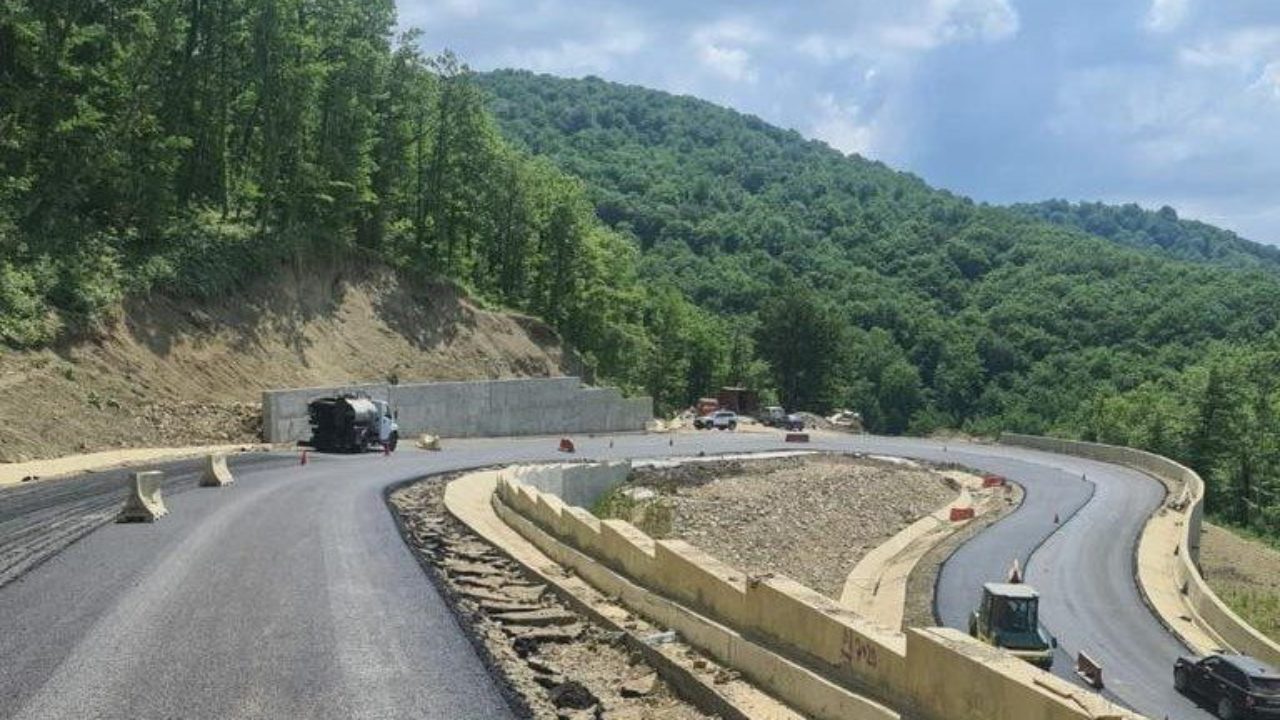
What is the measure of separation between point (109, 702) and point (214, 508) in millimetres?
14794

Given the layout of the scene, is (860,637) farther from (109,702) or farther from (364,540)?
(364,540)

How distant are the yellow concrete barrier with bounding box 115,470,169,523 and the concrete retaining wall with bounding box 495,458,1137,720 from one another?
1091 centimetres

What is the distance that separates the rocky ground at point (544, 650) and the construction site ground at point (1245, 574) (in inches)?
1204

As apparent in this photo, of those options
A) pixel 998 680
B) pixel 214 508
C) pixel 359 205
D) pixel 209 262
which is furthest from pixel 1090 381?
pixel 998 680

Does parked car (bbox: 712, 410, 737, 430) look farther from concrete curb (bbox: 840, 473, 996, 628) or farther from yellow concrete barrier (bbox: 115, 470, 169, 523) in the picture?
yellow concrete barrier (bbox: 115, 470, 169, 523)

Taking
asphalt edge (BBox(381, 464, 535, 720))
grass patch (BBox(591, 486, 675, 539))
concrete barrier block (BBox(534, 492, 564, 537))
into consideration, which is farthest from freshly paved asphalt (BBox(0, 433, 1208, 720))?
grass patch (BBox(591, 486, 675, 539))

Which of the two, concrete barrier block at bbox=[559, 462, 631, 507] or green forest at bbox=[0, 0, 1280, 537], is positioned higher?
green forest at bbox=[0, 0, 1280, 537]

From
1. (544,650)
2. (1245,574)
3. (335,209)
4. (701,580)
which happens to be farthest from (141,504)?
(1245,574)

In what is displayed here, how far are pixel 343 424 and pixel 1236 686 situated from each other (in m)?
31.1

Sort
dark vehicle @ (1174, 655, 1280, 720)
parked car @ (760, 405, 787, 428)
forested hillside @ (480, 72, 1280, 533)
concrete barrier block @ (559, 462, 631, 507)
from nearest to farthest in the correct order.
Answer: dark vehicle @ (1174, 655, 1280, 720) < concrete barrier block @ (559, 462, 631, 507) < forested hillside @ (480, 72, 1280, 533) < parked car @ (760, 405, 787, 428)

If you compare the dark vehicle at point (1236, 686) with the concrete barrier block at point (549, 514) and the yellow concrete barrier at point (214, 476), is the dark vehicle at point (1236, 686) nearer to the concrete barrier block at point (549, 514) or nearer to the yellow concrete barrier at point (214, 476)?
the concrete barrier block at point (549, 514)

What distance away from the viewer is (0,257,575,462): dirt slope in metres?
36.2

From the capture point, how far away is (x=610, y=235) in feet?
326

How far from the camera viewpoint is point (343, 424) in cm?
4262
